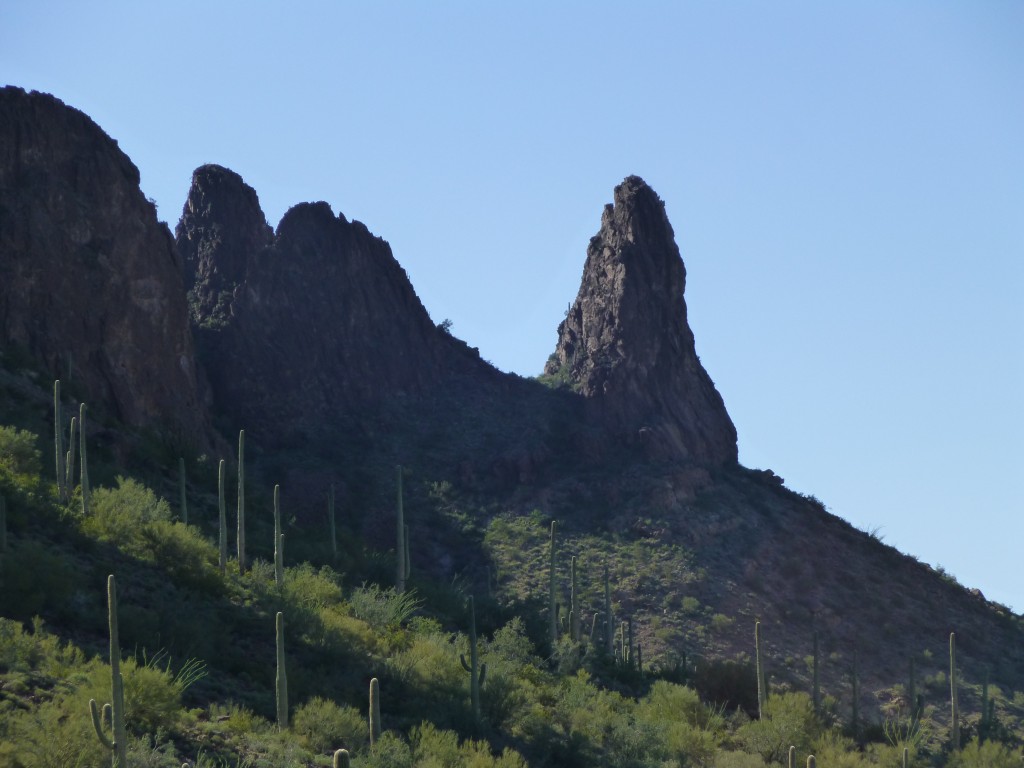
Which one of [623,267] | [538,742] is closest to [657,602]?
[623,267]

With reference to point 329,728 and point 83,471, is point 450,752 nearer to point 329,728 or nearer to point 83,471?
point 329,728

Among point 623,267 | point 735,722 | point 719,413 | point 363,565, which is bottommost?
point 735,722

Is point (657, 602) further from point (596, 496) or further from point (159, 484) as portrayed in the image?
point (159, 484)

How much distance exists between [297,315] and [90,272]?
2033 cm

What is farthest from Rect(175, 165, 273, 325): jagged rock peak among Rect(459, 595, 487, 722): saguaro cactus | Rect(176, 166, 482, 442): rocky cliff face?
Rect(459, 595, 487, 722): saguaro cactus

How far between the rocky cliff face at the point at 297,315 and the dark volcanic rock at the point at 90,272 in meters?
10.7

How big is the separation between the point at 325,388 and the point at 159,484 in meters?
34.5

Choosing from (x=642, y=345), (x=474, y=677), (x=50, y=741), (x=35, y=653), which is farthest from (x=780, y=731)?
(x=642, y=345)

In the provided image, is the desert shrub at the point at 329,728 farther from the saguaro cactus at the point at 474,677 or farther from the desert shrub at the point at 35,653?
the saguaro cactus at the point at 474,677

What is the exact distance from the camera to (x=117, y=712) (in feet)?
77.7

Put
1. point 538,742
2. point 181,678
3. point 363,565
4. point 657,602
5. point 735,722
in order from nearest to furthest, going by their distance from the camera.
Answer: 1. point 181,678
2. point 538,742
3. point 735,722
4. point 363,565
5. point 657,602

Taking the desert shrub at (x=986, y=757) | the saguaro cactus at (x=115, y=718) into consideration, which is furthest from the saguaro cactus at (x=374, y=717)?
the desert shrub at (x=986, y=757)

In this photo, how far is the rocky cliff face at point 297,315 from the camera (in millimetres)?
80375

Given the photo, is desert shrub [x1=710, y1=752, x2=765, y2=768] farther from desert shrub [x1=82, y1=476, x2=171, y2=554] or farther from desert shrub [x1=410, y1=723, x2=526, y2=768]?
desert shrub [x1=82, y1=476, x2=171, y2=554]
